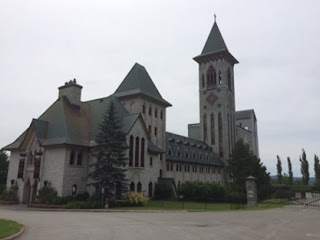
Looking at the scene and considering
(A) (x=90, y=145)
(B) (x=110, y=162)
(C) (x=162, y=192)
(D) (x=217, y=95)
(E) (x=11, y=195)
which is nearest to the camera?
(B) (x=110, y=162)

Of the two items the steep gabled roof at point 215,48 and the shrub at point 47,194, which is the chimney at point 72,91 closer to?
the shrub at point 47,194

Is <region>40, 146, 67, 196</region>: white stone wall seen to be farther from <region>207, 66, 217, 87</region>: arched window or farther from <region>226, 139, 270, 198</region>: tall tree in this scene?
<region>207, 66, 217, 87</region>: arched window

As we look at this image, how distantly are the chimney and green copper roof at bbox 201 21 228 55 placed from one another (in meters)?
47.1

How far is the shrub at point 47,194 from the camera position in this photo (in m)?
29.8

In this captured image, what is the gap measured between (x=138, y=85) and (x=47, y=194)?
2263 cm

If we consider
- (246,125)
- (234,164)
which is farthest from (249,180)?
(246,125)

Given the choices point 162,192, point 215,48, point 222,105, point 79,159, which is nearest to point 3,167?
point 79,159

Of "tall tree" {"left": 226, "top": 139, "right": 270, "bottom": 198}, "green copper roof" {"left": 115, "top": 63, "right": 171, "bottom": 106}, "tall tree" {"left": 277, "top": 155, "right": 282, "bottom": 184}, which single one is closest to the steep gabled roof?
"green copper roof" {"left": 115, "top": 63, "right": 171, "bottom": 106}

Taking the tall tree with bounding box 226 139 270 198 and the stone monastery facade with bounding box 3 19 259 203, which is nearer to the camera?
the stone monastery facade with bounding box 3 19 259 203

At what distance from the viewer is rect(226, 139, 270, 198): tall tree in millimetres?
45750

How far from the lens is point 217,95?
74.7 m

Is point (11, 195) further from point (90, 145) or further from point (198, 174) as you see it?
point (198, 174)

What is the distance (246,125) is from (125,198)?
73557 mm

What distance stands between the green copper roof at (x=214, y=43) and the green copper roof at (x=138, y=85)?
3206 cm
